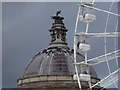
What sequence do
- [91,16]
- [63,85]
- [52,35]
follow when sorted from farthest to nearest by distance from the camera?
[52,35]
[63,85]
[91,16]

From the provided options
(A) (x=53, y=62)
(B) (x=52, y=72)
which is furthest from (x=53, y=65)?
(B) (x=52, y=72)

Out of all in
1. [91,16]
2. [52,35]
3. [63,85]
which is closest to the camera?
[91,16]

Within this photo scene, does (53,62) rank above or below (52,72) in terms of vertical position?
above

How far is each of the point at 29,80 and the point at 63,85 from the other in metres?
3.51

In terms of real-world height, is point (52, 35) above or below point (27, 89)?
above

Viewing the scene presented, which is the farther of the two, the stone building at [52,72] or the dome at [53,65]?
the dome at [53,65]

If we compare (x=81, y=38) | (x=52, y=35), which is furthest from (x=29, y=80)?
(x=81, y=38)

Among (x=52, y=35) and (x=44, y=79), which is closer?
(x=44, y=79)

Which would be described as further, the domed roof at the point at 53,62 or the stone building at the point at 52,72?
the domed roof at the point at 53,62

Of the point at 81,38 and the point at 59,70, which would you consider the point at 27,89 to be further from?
the point at 81,38

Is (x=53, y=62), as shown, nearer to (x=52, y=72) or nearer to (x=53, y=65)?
(x=53, y=65)

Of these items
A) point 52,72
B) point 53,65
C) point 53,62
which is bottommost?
point 52,72

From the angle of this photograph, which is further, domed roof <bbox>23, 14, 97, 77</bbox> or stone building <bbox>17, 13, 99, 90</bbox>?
domed roof <bbox>23, 14, 97, 77</bbox>

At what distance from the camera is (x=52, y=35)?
85.6 m
